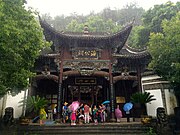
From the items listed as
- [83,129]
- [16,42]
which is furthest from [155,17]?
[16,42]

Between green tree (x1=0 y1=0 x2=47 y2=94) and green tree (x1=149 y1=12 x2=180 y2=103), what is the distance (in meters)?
6.00

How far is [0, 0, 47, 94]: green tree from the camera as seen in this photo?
6270mm

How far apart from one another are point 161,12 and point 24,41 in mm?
14689

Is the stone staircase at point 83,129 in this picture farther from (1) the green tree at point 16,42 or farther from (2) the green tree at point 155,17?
(2) the green tree at point 155,17

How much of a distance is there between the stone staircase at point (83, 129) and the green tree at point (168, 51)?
9.91 feet

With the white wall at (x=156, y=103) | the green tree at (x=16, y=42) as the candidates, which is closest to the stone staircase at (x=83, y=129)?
the green tree at (x=16, y=42)

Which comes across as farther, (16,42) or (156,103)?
(156,103)

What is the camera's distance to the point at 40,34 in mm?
7656

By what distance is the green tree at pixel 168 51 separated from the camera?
870cm

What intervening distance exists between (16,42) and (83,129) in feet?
15.6

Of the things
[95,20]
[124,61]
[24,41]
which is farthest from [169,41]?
[95,20]

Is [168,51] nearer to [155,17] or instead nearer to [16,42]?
[16,42]

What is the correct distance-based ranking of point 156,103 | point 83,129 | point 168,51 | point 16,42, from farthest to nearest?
point 156,103 < point 168,51 < point 83,129 < point 16,42

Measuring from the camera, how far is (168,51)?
9.08 meters
